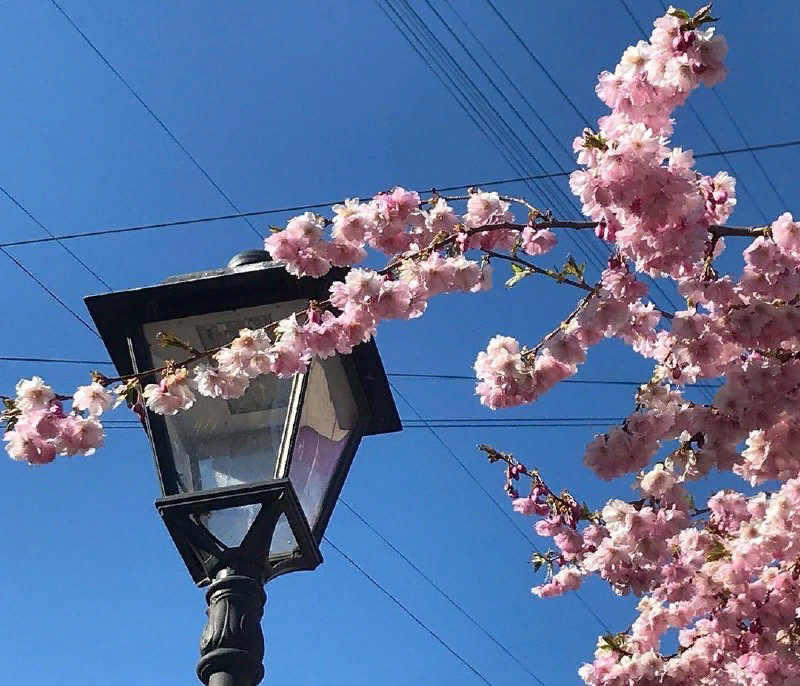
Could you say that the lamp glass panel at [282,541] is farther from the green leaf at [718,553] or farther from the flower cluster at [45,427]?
the green leaf at [718,553]

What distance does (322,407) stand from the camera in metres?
2.22

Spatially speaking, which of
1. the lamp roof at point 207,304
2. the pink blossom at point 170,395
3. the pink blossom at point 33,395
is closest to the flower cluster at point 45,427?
the pink blossom at point 33,395

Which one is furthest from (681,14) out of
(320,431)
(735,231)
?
(320,431)

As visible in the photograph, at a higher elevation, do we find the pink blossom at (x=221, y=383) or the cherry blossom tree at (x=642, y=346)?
the cherry blossom tree at (x=642, y=346)

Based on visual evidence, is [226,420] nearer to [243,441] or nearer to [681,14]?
[243,441]

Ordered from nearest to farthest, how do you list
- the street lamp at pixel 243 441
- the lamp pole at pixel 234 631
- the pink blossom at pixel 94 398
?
1. the lamp pole at pixel 234 631
2. the street lamp at pixel 243 441
3. the pink blossom at pixel 94 398

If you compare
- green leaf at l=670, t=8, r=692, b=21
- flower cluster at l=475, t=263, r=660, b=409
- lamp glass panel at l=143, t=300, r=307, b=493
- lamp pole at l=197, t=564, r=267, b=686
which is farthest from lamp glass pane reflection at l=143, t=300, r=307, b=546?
green leaf at l=670, t=8, r=692, b=21

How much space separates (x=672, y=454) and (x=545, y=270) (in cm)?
83

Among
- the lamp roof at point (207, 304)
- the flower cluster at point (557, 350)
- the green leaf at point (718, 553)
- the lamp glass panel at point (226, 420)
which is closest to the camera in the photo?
the lamp glass panel at point (226, 420)

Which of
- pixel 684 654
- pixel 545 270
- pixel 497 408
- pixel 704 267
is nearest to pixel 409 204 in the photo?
pixel 545 270

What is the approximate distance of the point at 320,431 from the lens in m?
2.16

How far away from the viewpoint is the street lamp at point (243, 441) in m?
1.86

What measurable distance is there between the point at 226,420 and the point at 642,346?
1648 mm

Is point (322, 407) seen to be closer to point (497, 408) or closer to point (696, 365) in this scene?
point (497, 408)
